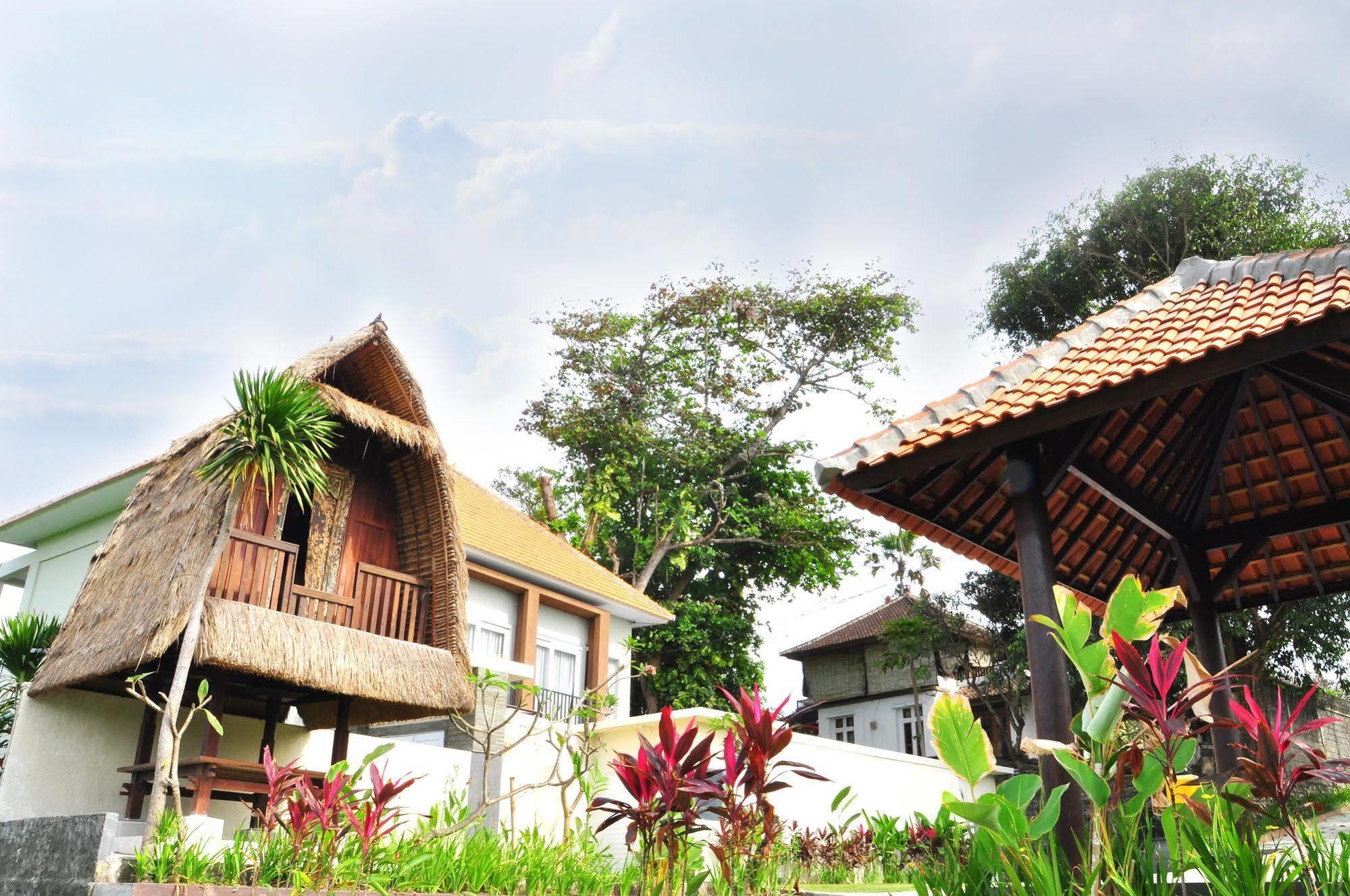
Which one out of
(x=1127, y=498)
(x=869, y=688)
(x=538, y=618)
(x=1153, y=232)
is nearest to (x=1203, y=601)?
(x=1127, y=498)

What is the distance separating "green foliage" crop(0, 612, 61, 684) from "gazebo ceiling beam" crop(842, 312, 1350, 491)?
968 centimetres

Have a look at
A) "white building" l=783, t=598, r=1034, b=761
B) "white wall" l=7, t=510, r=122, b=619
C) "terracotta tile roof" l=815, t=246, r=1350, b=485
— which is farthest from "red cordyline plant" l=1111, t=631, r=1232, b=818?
"white building" l=783, t=598, r=1034, b=761

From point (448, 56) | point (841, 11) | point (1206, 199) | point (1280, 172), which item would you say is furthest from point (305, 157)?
point (1280, 172)

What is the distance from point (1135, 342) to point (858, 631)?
2745 centimetres

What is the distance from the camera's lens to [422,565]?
1055cm

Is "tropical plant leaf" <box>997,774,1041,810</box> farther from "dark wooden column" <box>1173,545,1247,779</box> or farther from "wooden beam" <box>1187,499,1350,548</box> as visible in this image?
"wooden beam" <box>1187,499,1350,548</box>

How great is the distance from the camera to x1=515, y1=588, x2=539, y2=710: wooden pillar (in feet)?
50.4

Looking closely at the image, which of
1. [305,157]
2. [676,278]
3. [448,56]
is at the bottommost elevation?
[448,56]

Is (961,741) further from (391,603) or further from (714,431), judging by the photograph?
(714,431)

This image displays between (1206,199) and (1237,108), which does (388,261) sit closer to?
(1237,108)

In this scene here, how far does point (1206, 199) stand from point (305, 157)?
17.0m

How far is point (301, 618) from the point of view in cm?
888

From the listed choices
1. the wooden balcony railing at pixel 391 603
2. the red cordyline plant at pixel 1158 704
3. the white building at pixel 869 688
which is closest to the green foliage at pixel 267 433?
the wooden balcony railing at pixel 391 603

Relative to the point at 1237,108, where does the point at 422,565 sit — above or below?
below
